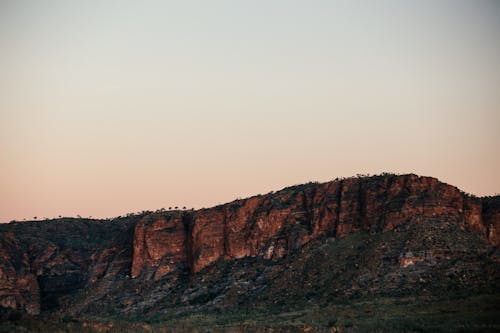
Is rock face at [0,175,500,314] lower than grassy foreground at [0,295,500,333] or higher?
higher

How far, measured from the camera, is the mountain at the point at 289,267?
76375 millimetres

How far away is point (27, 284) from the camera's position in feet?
421

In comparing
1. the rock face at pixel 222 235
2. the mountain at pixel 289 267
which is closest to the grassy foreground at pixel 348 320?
the mountain at pixel 289 267

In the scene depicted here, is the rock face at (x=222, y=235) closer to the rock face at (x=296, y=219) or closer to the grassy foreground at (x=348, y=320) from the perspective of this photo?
the rock face at (x=296, y=219)

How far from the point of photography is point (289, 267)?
10138 centimetres

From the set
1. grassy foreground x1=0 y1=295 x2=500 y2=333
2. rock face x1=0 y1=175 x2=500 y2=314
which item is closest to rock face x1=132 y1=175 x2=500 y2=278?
rock face x1=0 y1=175 x2=500 y2=314

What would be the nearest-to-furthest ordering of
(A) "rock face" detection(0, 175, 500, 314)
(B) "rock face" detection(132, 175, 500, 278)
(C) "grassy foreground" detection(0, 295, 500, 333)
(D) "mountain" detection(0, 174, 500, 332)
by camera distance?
1. (C) "grassy foreground" detection(0, 295, 500, 333)
2. (D) "mountain" detection(0, 174, 500, 332)
3. (B) "rock face" detection(132, 175, 500, 278)
4. (A) "rock face" detection(0, 175, 500, 314)

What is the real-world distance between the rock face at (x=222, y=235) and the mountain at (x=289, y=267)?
198 mm

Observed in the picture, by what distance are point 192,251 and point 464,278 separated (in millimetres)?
47801

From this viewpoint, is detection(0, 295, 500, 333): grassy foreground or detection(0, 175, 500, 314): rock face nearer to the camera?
detection(0, 295, 500, 333): grassy foreground

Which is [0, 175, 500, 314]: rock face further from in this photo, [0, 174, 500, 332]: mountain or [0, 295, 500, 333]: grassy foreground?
[0, 295, 500, 333]: grassy foreground

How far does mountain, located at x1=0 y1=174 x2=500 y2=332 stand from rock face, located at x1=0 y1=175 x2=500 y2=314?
0.65ft

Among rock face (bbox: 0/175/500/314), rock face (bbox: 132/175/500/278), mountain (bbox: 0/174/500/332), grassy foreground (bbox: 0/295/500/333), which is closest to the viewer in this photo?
grassy foreground (bbox: 0/295/500/333)

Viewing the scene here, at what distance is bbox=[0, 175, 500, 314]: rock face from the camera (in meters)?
98.7
